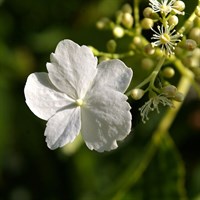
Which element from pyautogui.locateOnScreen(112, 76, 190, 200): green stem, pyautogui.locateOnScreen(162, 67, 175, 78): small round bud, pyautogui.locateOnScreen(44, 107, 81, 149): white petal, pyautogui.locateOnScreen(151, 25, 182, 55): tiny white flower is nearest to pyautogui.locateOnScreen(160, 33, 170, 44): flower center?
pyautogui.locateOnScreen(151, 25, 182, 55): tiny white flower

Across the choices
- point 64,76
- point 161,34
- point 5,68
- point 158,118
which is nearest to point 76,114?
point 64,76

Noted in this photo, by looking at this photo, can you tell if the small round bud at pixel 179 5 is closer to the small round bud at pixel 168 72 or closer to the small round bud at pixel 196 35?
the small round bud at pixel 196 35

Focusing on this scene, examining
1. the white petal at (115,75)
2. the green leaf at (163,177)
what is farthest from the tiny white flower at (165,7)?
the green leaf at (163,177)

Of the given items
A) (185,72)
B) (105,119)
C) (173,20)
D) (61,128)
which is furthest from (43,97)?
(185,72)

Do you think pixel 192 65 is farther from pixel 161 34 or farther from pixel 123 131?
pixel 123 131

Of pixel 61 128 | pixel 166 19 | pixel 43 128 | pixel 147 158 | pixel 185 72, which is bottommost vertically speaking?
pixel 43 128

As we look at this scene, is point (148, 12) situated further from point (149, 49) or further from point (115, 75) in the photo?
point (115, 75)
